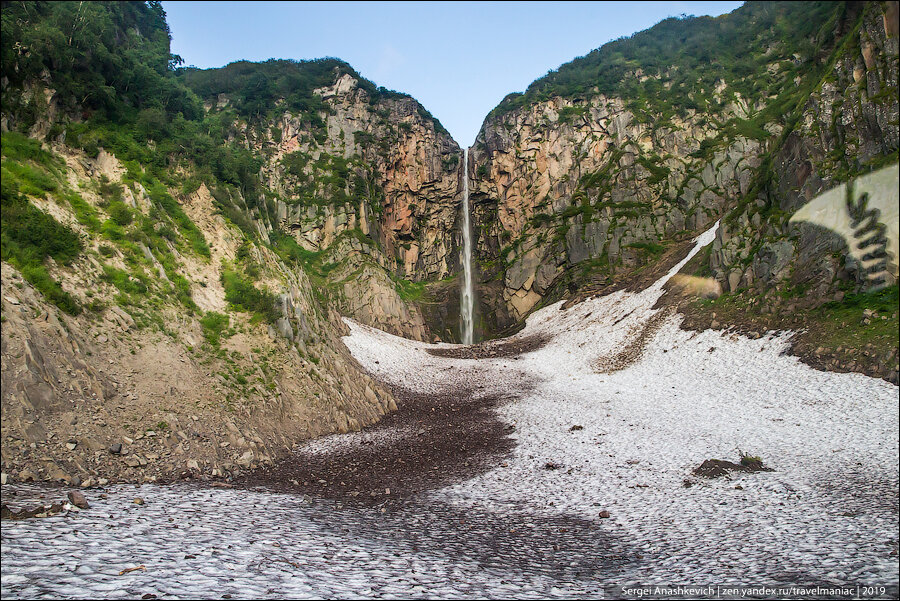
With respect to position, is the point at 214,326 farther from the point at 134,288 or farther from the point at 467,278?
the point at 467,278

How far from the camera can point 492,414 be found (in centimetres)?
2166

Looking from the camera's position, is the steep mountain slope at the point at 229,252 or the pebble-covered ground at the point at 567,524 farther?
the steep mountain slope at the point at 229,252

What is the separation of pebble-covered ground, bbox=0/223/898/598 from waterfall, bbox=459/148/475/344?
40.0 m

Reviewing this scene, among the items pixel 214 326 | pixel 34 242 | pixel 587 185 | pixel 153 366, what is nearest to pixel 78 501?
pixel 153 366

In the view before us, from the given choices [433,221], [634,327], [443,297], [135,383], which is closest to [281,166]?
[433,221]

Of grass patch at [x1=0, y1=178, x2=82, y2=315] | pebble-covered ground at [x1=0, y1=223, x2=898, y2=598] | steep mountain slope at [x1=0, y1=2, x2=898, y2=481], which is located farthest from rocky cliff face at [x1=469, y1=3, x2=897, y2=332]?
grass patch at [x1=0, y1=178, x2=82, y2=315]

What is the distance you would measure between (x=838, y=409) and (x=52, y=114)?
97.5 ft

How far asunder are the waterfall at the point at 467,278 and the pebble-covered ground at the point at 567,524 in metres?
40.0

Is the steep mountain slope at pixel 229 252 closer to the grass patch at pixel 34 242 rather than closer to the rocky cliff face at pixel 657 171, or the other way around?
the grass patch at pixel 34 242

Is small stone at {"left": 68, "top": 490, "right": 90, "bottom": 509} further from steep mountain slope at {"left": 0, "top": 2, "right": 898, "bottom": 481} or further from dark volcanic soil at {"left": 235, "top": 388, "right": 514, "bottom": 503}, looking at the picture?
dark volcanic soil at {"left": 235, "top": 388, "right": 514, "bottom": 503}

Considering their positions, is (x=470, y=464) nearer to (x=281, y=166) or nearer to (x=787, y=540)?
(x=787, y=540)

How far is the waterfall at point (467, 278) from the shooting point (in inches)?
2282

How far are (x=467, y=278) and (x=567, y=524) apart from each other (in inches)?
2247

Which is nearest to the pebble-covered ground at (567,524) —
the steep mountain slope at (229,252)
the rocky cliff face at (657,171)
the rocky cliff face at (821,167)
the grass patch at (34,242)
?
the steep mountain slope at (229,252)
